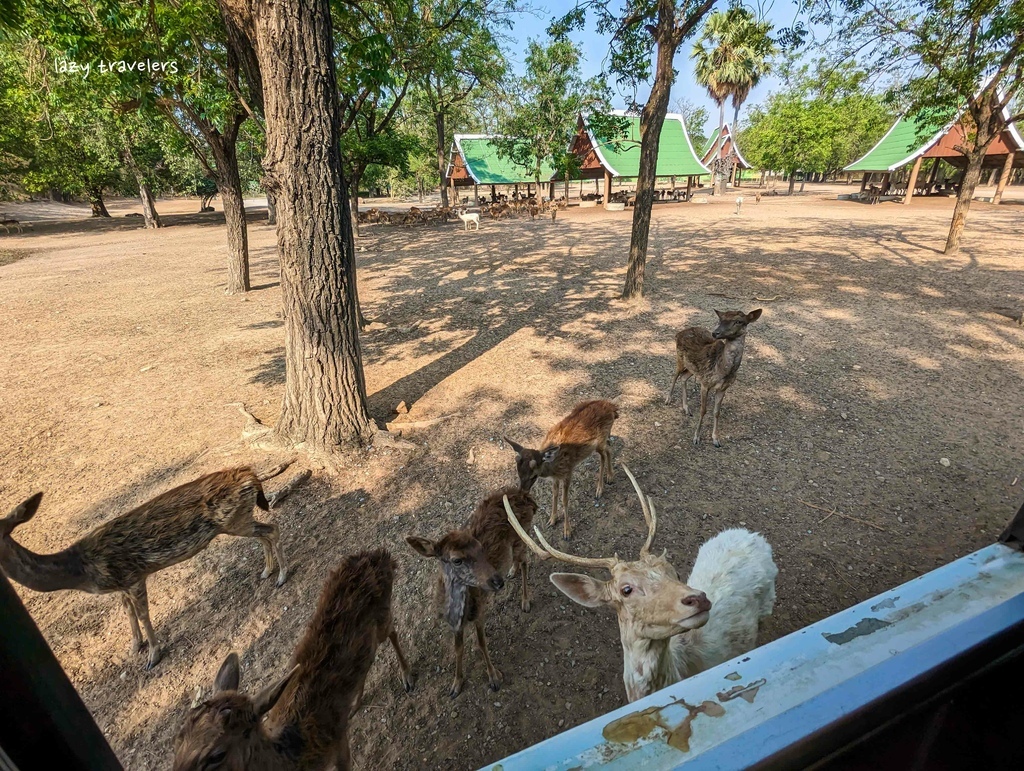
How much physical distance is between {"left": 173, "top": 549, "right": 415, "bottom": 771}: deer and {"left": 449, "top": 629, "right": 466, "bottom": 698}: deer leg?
0.28 m

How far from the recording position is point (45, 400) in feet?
21.2

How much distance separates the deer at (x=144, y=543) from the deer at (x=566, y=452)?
203 centimetres

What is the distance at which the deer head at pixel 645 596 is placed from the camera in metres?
1.91

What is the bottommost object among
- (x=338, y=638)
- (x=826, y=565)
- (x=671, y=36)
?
(x=826, y=565)

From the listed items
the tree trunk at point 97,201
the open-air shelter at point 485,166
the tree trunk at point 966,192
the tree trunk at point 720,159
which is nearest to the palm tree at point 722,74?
the tree trunk at point 720,159

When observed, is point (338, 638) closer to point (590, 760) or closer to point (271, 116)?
point (590, 760)

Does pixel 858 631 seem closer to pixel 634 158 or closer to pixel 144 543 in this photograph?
pixel 144 543

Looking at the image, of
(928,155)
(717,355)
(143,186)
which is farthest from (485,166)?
(717,355)

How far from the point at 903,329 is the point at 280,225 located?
31.7 feet

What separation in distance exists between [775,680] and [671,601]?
1200 mm

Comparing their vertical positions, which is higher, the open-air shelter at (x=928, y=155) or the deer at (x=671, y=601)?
the open-air shelter at (x=928, y=155)

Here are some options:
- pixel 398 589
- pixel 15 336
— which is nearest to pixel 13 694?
pixel 398 589

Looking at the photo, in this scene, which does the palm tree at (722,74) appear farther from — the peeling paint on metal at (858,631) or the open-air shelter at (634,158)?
the peeling paint on metal at (858,631)

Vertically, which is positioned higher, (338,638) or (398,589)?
(338,638)
